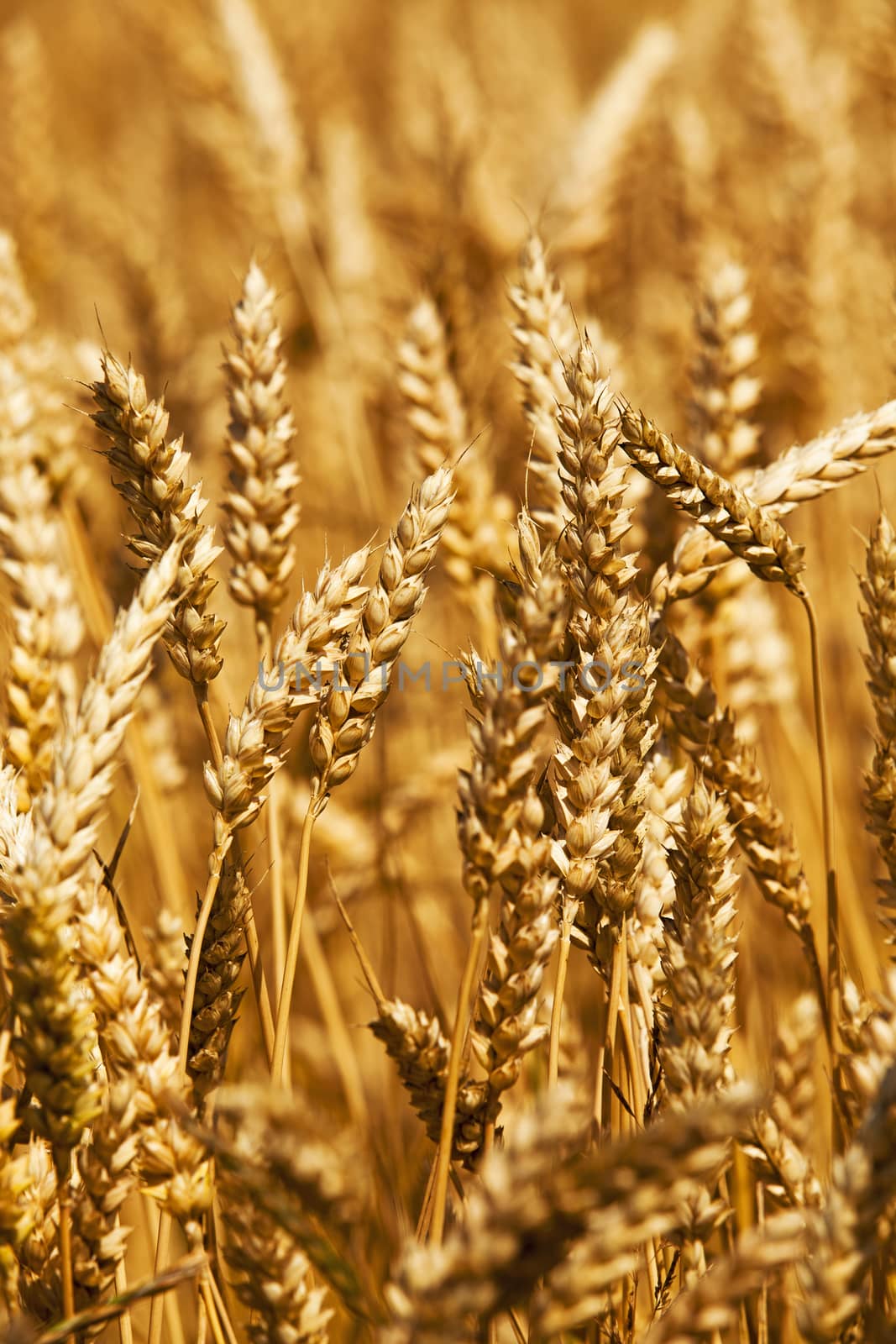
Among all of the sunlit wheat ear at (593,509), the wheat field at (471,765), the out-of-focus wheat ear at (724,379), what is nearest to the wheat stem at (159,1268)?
the wheat field at (471,765)

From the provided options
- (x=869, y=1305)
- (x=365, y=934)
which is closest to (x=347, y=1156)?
(x=869, y=1305)

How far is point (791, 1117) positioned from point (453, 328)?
103cm

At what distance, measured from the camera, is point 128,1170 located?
0.69m

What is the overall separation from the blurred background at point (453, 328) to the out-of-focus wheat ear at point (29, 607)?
29 centimetres

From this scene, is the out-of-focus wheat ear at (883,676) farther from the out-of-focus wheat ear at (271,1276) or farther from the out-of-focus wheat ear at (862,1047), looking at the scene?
the out-of-focus wheat ear at (271,1276)

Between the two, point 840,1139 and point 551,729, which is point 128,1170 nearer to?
point 840,1139

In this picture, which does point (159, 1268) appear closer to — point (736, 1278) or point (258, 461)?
point (736, 1278)

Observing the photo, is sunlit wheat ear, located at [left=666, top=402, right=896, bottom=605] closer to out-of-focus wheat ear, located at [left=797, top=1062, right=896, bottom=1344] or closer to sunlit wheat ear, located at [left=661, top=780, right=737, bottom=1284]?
sunlit wheat ear, located at [left=661, top=780, right=737, bottom=1284]

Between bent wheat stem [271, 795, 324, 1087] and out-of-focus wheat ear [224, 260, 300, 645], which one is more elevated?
out-of-focus wheat ear [224, 260, 300, 645]

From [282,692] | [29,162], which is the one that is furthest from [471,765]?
[29,162]

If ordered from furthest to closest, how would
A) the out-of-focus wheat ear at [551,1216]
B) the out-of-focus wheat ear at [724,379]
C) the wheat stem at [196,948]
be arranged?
1. the out-of-focus wheat ear at [724,379]
2. the wheat stem at [196,948]
3. the out-of-focus wheat ear at [551,1216]

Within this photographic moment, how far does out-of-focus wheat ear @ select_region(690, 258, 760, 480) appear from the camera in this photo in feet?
3.81

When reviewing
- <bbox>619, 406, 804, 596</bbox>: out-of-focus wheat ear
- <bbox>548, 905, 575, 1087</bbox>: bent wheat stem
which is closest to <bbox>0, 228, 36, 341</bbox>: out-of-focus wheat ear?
<bbox>619, 406, 804, 596</bbox>: out-of-focus wheat ear

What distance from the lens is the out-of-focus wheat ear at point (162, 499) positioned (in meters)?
0.78
